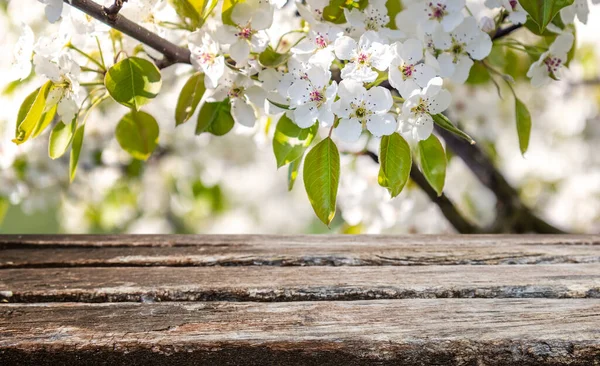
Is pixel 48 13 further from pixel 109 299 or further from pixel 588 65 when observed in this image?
pixel 588 65

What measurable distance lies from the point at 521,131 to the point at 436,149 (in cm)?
16

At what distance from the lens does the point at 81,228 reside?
2281 millimetres

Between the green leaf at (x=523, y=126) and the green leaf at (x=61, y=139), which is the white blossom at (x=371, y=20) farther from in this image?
the green leaf at (x=61, y=139)

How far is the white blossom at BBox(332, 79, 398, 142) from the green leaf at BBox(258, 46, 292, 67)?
0.31ft

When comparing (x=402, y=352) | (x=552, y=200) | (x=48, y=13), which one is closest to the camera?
(x=402, y=352)

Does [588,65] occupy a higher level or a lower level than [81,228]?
higher

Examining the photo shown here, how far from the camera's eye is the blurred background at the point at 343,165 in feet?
4.49

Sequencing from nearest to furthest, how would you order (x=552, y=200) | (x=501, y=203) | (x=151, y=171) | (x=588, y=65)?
(x=501, y=203), (x=151, y=171), (x=588, y=65), (x=552, y=200)

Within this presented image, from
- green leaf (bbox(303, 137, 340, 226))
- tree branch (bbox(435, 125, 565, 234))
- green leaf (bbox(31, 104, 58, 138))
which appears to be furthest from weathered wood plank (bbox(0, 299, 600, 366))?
tree branch (bbox(435, 125, 565, 234))

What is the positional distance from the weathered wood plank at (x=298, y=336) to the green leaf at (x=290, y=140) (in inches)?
8.1

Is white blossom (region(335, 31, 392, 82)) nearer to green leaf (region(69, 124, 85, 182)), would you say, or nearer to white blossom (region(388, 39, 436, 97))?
white blossom (region(388, 39, 436, 97))

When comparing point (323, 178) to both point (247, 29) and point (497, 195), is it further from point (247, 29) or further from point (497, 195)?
point (497, 195)

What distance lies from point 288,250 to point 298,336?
0.79 feet

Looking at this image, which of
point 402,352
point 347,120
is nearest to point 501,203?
point 347,120
